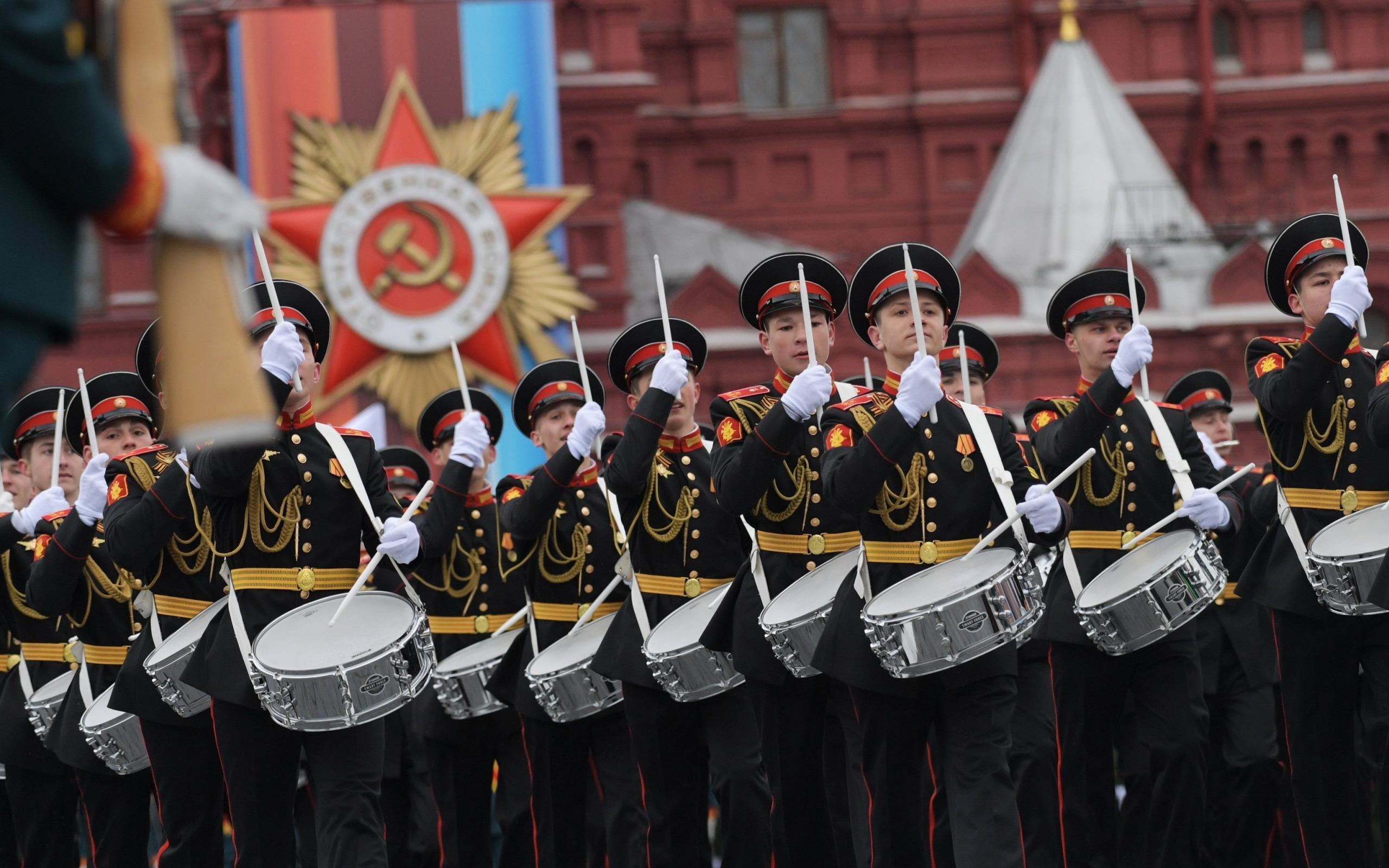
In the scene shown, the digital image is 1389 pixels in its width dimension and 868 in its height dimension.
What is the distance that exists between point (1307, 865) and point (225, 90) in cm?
1456

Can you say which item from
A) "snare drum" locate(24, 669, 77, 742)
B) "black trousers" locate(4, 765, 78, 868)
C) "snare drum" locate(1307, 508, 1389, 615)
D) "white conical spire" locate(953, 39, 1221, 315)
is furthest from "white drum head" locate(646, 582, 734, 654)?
"white conical spire" locate(953, 39, 1221, 315)

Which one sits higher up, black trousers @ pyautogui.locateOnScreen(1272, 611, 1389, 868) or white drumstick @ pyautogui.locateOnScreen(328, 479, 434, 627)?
white drumstick @ pyautogui.locateOnScreen(328, 479, 434, 627)

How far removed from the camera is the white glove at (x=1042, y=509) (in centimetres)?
588

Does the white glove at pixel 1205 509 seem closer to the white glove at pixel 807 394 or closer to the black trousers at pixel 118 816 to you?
the white glove at pixel 807 394

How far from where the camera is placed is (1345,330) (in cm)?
641

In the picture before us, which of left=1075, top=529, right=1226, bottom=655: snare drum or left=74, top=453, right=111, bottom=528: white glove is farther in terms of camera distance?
left=74, top=453, right=111, bottom=528: white glove

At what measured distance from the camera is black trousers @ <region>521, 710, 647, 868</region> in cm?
729

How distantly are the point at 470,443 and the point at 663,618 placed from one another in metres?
0.98

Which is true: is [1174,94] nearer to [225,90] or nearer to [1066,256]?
[1066,256]

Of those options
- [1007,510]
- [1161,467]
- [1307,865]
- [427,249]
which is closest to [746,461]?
[1007,510]

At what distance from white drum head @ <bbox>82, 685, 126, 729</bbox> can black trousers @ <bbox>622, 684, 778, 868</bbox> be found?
6.23ft

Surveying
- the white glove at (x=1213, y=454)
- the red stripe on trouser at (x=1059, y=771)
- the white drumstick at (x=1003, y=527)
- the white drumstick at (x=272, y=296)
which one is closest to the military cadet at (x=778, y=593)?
the white drumstick at (x=1003, y=527)

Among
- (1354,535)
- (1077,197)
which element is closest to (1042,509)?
(1354,535)

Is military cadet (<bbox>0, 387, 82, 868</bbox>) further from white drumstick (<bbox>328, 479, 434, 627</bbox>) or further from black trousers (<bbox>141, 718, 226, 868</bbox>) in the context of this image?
white drumstick (<bbox>328, 479, 434, 627</bbox>)
